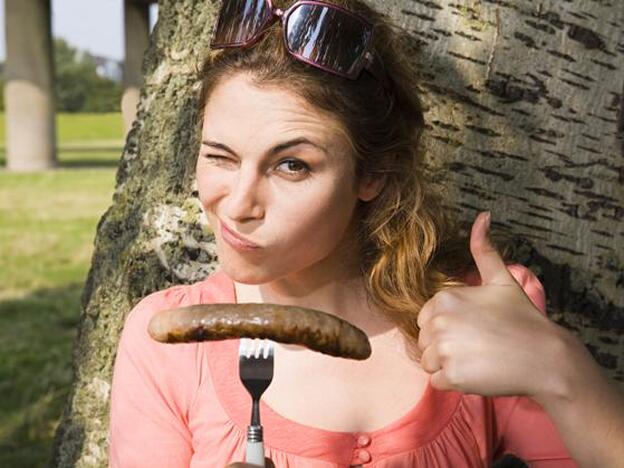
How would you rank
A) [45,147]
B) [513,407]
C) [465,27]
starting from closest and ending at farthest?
[513,407] < [465,27] < [45,147]

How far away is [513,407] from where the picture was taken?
6.34ft

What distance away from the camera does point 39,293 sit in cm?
820

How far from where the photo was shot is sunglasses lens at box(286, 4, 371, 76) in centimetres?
180

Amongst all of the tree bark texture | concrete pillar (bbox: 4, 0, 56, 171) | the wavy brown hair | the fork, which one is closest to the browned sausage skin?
the fork

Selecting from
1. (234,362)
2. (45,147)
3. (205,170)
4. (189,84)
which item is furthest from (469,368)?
(45,147)

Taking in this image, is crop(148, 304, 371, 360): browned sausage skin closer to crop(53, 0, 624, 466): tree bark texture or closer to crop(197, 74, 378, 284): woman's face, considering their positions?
crop(197, 74, 378, 284): woman's face

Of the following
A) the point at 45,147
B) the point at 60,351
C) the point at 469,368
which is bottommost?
the point at 45,147

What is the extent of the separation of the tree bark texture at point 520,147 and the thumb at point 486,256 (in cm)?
71

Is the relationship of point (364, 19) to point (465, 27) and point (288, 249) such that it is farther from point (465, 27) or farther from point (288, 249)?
point (465, 27)

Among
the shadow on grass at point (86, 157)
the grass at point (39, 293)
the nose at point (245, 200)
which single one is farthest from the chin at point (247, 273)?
the shadow on grass at point (86, 157)

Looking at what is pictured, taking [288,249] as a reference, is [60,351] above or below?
below

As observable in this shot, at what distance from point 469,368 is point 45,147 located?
1950 cm

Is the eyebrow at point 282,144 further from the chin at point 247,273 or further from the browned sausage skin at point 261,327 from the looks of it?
the browned sausage skin at point 261,327

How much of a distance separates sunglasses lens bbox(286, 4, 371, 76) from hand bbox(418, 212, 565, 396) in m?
0.39
